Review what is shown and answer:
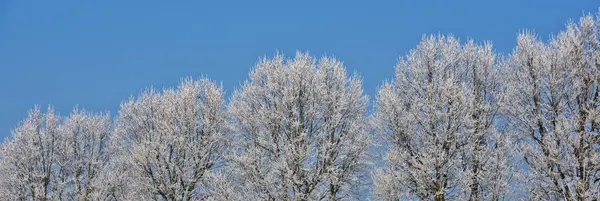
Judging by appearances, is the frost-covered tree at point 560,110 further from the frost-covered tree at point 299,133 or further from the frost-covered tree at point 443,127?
the frost-covered tree at point 299,133

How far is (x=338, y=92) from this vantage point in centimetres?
3062

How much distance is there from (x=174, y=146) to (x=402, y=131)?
12.4m

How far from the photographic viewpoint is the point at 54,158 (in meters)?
38.7

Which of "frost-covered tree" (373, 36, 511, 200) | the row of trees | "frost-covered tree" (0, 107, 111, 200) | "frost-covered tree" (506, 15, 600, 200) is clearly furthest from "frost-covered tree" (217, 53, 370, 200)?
"frost-covered tree" (0, 107, 111, 200)

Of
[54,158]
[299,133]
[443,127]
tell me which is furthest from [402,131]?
[54,158]

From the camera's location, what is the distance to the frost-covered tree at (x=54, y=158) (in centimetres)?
3766

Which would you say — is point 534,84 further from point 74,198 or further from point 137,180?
point 74,198

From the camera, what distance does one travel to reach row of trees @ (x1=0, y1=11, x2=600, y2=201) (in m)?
26.0

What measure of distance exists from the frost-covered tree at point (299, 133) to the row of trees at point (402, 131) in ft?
0.23

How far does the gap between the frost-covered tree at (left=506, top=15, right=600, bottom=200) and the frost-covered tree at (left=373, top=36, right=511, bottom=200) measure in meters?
1.30

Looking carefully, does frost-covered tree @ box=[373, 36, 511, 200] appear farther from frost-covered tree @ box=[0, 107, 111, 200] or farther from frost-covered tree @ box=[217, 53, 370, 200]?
frost-covered tree @ box=[0, 107, 111, 200]

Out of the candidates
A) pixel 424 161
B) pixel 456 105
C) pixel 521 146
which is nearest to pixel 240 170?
pixel 424 161

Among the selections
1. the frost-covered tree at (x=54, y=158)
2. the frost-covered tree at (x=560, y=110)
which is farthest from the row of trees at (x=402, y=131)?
the frost-covered tree at (x=54, y=158)

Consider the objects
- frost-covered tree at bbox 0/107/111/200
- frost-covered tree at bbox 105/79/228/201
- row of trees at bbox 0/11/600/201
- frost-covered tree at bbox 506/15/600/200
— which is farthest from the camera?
frost-covered tree at bbox 0/107/111/200
